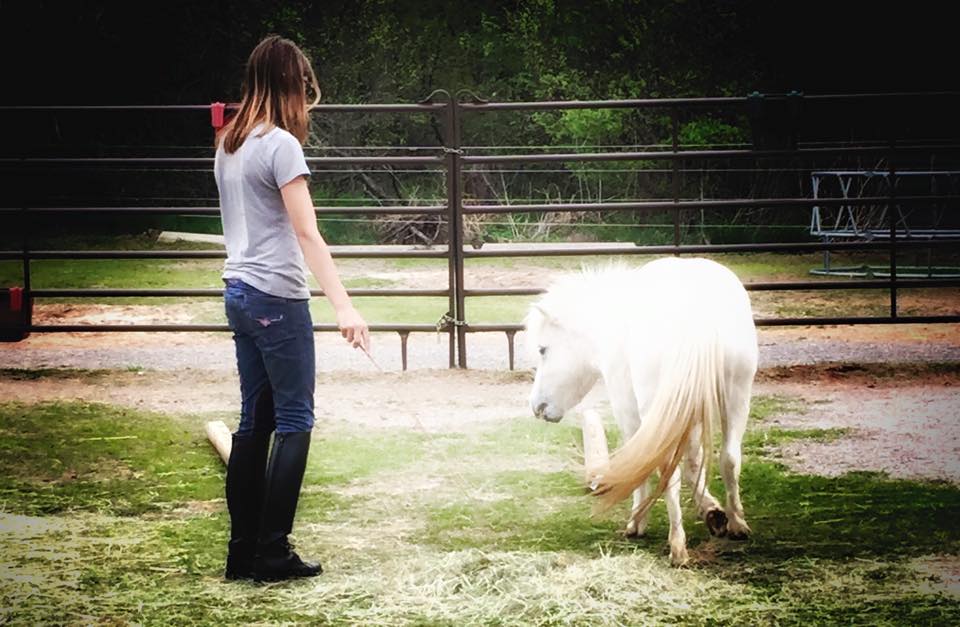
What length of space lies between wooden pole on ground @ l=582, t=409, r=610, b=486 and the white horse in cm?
37

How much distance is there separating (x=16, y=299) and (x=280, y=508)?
5017 mm

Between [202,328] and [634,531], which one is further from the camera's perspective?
[202,328]

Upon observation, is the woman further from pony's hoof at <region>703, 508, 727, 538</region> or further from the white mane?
pony's hoof at <region>703, 508, 727, 538</region>

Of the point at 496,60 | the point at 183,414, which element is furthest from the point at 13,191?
the point at 183,414

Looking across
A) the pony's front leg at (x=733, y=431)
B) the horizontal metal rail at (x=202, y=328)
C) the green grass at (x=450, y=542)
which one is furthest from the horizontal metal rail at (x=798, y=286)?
the pony's front leg at (x=733, y=431)

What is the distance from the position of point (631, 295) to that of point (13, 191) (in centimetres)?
1396

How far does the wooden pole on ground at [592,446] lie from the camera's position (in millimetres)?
4741

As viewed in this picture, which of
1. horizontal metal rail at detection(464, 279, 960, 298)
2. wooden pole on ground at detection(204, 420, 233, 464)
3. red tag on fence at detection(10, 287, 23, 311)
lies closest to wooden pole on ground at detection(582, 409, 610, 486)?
wooden pole on ground at detection(204, 420, 233, 464)

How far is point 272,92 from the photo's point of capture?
3568 millimetres

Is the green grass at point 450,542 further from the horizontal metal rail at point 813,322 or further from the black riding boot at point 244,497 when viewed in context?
the horizontal metal rail at point 813,322

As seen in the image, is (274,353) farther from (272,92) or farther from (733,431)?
(733,431)

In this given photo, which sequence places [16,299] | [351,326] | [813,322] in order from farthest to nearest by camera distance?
[16,299]
[813,322]
[351,326]

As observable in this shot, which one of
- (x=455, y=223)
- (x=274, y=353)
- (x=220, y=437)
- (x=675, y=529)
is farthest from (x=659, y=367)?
(x=455, y=223)

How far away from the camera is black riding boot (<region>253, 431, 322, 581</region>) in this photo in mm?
3609
